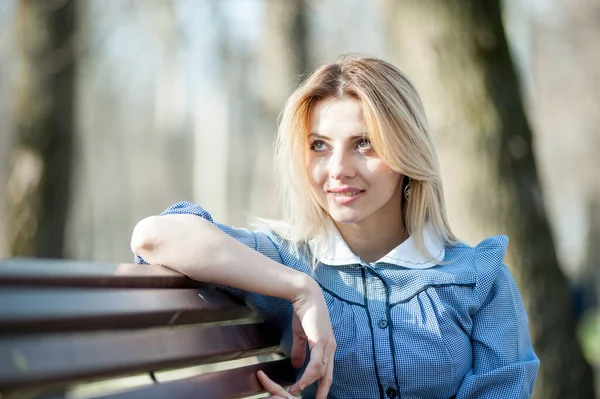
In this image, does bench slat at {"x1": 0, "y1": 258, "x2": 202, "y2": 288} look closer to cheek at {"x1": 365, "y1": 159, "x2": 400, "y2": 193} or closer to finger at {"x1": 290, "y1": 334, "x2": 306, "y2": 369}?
finger at {"x1": 290, "y1": 334, "x2": 306, "y2": 369}

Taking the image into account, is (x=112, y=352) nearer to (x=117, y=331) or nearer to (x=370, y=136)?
(x=117, y=331)

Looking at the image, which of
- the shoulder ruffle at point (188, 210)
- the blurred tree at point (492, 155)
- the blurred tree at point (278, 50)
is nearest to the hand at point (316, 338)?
the shoulder ruffle at point (188, 210)

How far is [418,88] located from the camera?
4883 millimetres

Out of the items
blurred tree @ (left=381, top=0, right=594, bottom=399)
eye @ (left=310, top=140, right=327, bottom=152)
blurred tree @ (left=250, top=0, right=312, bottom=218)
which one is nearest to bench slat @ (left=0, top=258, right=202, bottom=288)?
eye @ (left=310, top=140, right=327, bottom=152)

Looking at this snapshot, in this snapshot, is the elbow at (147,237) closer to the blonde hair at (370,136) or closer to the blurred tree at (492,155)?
the blonde hair at (370,136)

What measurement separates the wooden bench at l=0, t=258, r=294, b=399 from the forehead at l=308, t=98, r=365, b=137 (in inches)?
25.7

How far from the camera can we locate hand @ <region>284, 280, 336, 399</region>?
2.17 m

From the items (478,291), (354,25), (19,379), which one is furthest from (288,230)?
(354,25)

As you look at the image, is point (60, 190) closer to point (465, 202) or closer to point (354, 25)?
point (465, 202)

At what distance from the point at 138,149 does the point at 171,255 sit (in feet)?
135

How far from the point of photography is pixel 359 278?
8.78 ft

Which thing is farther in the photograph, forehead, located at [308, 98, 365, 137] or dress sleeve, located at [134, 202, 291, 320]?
forehead, located at [308, 98, 365, 137]

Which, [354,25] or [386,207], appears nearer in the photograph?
[386,207]

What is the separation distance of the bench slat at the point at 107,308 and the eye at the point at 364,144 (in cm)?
67
